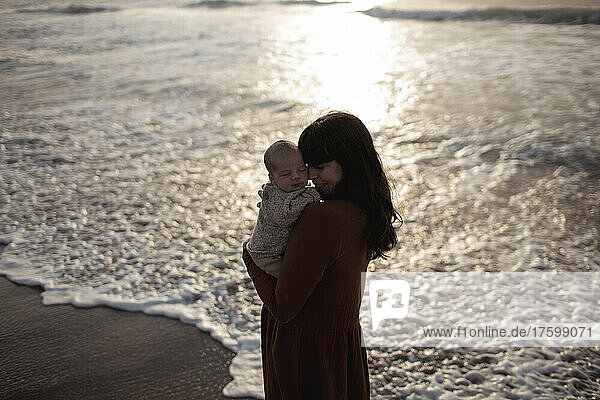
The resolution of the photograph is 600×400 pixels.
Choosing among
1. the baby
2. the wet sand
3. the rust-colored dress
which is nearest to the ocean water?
the wet sand

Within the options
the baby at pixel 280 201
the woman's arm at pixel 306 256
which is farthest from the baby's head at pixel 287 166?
the woman's arm at pixel 306 256

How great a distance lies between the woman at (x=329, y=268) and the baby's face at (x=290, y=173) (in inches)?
1.5

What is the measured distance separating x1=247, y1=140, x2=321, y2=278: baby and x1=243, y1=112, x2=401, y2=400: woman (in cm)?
4

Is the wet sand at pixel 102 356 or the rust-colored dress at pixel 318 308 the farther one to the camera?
the wet sand at pixel 102 356

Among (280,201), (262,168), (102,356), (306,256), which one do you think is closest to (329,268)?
(306,256)

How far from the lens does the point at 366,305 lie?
162 inches

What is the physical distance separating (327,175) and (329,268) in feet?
0.95

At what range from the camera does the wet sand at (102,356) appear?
10.5 feet

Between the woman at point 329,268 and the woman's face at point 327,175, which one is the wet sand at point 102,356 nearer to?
the woman at point 329,268

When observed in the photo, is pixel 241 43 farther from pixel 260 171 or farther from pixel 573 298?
pixel 573 298

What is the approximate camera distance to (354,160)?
1.78 m

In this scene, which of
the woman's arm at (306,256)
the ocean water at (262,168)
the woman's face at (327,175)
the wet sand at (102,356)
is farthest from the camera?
the ocean water at (262,168)

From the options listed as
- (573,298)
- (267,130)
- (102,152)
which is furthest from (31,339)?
(267,130)

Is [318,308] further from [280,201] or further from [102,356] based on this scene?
[102,356]
